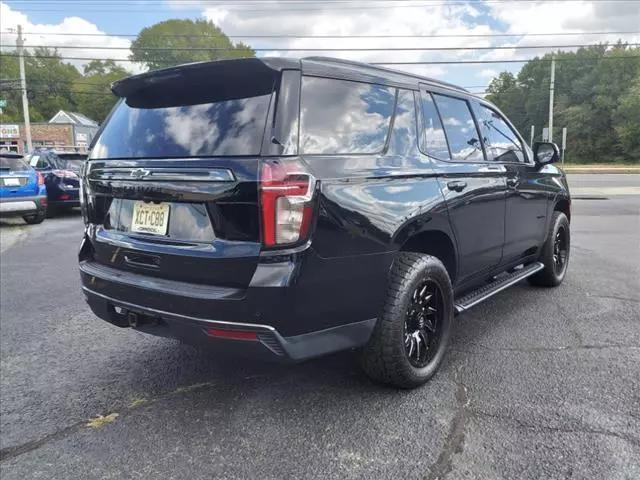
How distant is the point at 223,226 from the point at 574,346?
274 cm

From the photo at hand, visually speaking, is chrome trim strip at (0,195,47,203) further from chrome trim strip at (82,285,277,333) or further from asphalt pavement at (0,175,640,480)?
chrome trim strip at (82,285,277,333)

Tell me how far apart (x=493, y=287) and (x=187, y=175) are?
8.53ft

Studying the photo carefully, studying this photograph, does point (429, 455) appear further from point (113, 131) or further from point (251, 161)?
point (113, 131)

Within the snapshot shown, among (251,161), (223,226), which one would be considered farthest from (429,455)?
(251,161)

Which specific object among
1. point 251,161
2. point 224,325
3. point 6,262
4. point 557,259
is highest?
point 251,161

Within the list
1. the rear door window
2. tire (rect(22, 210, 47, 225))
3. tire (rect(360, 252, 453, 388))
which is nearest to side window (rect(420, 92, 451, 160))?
tire (rect(360, 252, 453, 388))

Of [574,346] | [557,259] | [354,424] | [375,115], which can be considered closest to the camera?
[354,424]

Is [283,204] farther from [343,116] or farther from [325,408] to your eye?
[325,408]

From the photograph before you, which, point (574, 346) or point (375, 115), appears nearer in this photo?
point (375, 115)

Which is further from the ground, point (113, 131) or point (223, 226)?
point (113, 131)

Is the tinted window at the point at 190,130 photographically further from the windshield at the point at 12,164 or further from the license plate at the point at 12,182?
the windshield at the point at 12,164

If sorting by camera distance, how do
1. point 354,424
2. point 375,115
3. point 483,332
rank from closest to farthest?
1. point 354,424
2. point 375,115
3. point 483,332

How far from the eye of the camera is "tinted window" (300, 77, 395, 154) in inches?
101

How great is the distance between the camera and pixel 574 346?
376cm
